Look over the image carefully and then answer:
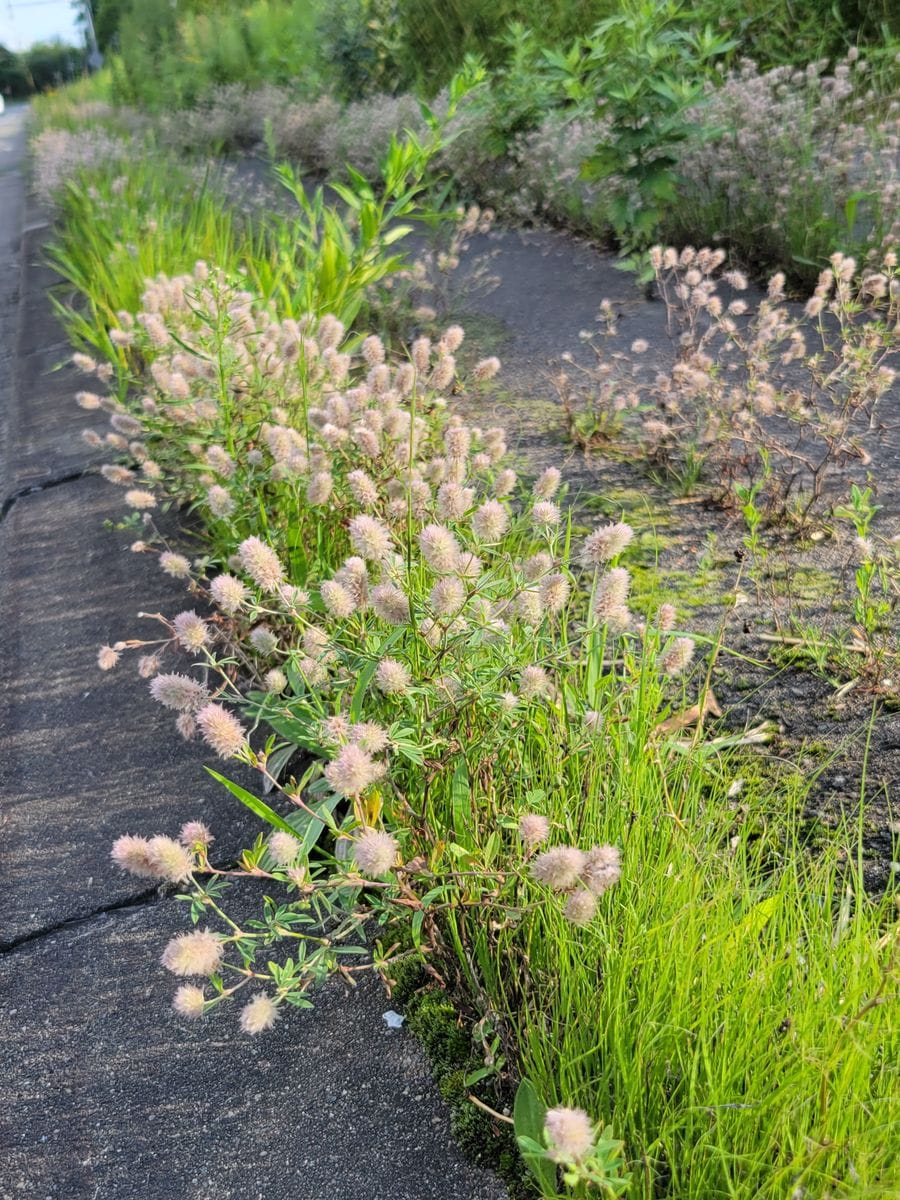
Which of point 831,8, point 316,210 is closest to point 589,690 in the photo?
point 316,210

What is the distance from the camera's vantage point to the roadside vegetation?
3.69ft

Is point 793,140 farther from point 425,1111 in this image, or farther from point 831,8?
point 425,1111

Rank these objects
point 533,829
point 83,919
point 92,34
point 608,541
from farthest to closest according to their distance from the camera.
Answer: point 92,34 → point 83,919 → point 608,541 → point 533,829

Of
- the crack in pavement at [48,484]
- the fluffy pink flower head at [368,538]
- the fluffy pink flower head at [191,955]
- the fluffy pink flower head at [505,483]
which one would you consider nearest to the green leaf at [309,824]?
the fluffy pink flower head at [191,955]

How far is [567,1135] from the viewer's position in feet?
2.73

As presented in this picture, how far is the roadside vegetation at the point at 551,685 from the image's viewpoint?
1124 millimetres

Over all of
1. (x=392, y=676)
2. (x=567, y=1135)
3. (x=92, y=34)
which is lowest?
(x=567, y=1135)

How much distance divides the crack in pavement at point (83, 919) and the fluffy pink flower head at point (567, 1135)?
3.58 ft

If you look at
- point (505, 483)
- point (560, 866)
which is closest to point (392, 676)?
point (560, 866)

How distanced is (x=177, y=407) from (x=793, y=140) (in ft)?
11.0

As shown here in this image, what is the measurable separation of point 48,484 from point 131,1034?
2578mm

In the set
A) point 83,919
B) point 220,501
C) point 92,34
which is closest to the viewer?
point 83,919

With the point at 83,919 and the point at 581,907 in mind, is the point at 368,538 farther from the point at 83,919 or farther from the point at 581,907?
the point at 83,919

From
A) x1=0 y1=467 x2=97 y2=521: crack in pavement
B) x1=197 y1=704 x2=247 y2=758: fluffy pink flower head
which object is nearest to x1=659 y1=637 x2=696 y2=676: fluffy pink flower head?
x1=197 y1=704 x2=247 y2=758: fluffy pink flower head
